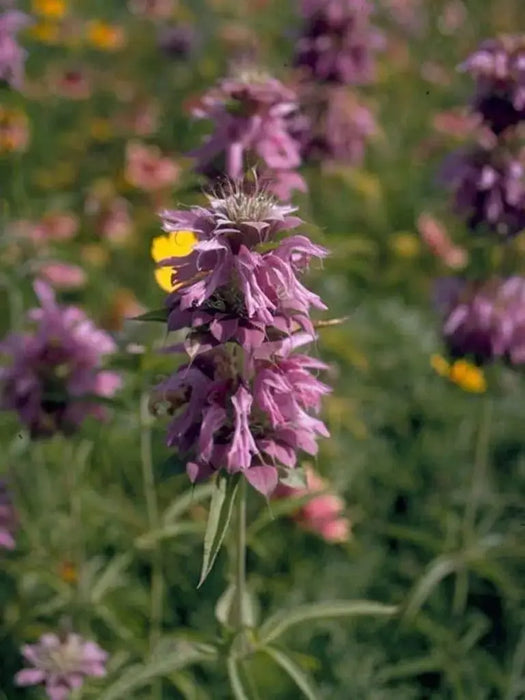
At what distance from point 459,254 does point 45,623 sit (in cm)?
233

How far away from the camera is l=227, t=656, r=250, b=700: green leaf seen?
71.1 inches

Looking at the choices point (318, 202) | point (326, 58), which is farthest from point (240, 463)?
point (318, 202)

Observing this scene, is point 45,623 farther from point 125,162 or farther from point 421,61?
point 421,61

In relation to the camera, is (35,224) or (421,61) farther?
(421,61)

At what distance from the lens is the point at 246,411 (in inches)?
63.6

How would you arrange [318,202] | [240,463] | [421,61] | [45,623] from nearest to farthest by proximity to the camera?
[240,463], [45,623], [318,202], [421,61]

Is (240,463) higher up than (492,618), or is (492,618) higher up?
(240,463)

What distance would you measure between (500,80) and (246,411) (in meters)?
1.29

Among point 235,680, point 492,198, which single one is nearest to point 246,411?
point 235,680

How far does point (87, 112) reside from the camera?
518cm

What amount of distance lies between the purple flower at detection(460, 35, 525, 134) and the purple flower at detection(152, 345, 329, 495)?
1096mm

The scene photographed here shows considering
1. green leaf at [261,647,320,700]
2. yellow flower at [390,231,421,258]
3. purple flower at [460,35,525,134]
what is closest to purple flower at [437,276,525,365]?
purple flower at [460,35,525,134]

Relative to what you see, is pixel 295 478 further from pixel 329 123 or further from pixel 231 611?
pixel 329 123

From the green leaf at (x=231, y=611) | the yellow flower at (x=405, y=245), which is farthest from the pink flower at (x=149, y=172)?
the green leaf at (x=231, y=611)
